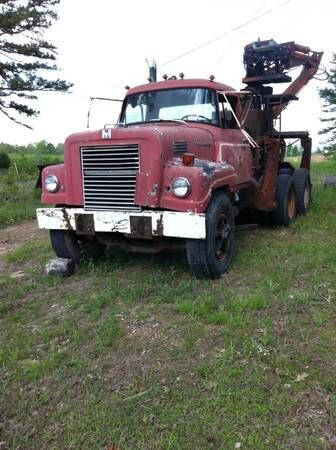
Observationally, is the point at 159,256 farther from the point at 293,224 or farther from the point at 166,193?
the point at 293,224

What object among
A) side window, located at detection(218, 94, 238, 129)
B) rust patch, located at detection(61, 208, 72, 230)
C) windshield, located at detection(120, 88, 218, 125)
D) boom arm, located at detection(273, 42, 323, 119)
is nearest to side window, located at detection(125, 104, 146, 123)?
windshield, located at detection(120, 88, 218, 125)

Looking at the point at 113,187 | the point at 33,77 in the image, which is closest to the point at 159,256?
the point at 113,187

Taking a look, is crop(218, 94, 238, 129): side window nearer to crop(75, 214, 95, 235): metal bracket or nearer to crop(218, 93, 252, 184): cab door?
crop(218, 93, 252, 184): cab door

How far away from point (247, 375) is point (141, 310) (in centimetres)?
151

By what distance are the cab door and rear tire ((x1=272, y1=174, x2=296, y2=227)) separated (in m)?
1.16

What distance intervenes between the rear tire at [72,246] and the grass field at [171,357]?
0.28 metres

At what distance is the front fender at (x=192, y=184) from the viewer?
4824 millimetres

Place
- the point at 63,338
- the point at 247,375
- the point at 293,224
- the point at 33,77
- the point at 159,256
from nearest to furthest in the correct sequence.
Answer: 1. the point at 247,375
2. the point at 63,338
3. the point at 159,256
4. the point at 293,224
5. the point at 33,77

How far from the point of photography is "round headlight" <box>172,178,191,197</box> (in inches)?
189

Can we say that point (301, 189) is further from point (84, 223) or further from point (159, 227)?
point (84, 223)

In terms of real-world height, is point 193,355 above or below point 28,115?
below

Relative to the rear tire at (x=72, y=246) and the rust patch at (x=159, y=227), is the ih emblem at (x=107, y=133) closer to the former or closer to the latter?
the rust patch at (x=159, y=227)

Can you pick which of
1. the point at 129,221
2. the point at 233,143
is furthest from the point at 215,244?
the point at 233,143

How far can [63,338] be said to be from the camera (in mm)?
4164
